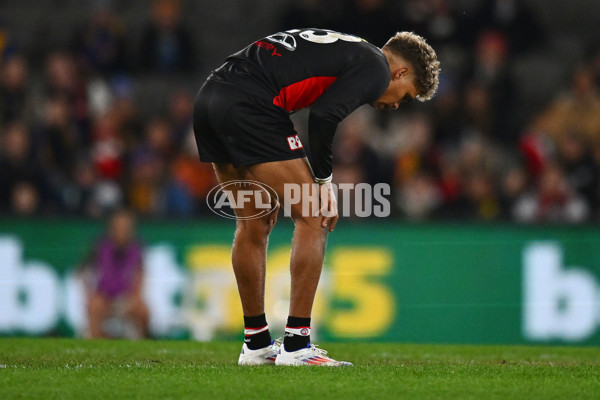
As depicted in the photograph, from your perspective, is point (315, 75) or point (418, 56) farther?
point (418, 56)

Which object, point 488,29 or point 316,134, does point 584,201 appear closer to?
point 488,29

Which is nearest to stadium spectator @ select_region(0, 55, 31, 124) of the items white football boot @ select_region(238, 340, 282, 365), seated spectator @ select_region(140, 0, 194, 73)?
seated spectator @ select_region(140, 0, 194, 73)

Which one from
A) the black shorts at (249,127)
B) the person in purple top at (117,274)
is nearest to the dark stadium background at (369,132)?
the person in purple top at (117,274)

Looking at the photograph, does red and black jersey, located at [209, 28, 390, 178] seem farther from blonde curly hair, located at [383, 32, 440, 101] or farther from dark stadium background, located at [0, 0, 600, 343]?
dark stadium background, located at [0, 0, 600, 343]

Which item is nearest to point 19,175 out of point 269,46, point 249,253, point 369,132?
point 369,132

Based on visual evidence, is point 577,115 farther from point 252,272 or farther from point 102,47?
point 252,272

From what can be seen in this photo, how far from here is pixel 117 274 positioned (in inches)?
399

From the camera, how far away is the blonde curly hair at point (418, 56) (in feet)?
18.5

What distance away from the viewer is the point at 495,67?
12406 millimetres

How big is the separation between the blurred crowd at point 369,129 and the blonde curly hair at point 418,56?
4.55 m

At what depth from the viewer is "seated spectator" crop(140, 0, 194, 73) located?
1323 centimetres

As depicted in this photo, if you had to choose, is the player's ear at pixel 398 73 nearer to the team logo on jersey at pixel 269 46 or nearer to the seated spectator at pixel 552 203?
the team logo on jersey at pixel 269 46

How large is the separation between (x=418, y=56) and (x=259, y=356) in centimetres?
198

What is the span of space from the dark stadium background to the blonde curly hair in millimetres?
4356
